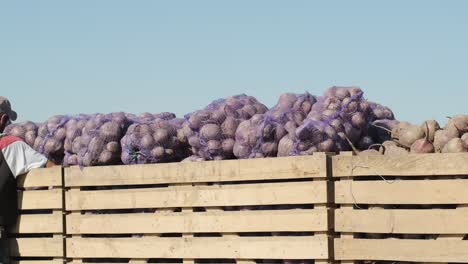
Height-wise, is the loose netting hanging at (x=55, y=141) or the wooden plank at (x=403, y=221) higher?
the loose netting hanging at (x=55, y=141)

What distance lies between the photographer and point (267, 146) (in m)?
7.84

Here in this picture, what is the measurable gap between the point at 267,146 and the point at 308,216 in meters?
0.84

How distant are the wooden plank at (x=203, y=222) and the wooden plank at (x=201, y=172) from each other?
30 cm

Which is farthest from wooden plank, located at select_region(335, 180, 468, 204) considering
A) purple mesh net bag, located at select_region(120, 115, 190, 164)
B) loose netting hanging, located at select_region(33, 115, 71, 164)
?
loose netting hanging, located at select_region(33, 115, 71, 164)

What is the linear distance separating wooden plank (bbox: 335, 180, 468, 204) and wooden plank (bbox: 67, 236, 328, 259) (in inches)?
17.3

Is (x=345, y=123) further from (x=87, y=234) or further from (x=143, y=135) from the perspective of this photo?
(x=87, y=234)

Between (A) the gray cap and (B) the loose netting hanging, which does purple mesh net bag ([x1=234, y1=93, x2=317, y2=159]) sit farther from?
(A) the gray cap

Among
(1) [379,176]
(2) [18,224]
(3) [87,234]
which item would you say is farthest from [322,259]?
(2) [18,224]

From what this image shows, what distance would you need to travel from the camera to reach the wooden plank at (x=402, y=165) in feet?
22.2

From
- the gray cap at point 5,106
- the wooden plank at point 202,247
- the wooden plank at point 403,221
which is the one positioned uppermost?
the gray cap at point 5,106

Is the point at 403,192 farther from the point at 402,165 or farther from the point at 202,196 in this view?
the point at 202,196

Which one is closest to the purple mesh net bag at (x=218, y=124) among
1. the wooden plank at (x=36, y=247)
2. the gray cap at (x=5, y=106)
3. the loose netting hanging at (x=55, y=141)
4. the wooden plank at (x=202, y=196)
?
the wooden plank at (x=202, y=196)

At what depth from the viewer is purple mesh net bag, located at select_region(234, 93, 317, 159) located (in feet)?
25.7

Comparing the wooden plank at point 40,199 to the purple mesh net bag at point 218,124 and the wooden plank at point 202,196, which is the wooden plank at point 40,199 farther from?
the purple mesh net bag at point 218,124
